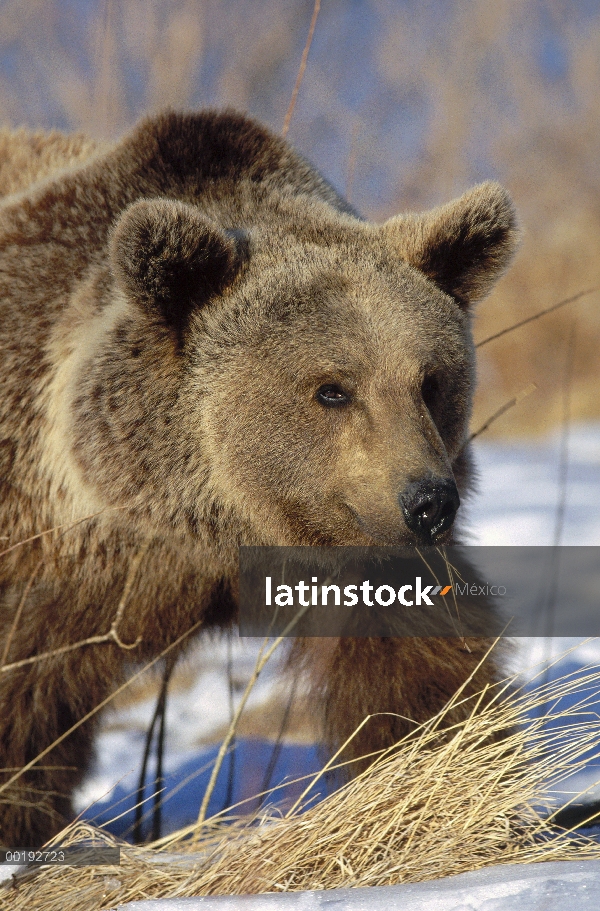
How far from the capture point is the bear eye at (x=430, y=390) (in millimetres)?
3084

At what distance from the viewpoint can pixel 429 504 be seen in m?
2.69

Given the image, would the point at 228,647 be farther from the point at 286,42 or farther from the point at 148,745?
the point at 286,42

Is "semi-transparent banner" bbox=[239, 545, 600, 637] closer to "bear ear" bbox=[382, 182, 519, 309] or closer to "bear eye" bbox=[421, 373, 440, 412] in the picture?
"bear eye" bbox=[421, 373, 440, 412]

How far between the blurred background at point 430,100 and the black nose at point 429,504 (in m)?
3.61

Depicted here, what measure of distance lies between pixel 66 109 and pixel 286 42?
7.47ft

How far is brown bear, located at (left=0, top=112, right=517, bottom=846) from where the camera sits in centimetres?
297

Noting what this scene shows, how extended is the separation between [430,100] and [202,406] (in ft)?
28.6

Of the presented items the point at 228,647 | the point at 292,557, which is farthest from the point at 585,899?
the point at 228,647

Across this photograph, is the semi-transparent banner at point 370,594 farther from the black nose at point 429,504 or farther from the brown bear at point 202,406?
the black nose at point 429,504

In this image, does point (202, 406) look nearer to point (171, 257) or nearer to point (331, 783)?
point (171, 257)

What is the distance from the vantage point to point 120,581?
3250 mm

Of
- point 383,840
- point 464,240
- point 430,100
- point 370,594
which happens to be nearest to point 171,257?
point 464,240

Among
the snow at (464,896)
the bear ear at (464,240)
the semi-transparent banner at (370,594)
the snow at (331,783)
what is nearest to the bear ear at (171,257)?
the bear ear at (464,240)

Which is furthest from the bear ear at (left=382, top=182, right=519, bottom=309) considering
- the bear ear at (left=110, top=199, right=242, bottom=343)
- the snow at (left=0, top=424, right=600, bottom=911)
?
the snow at (left=0, top=424, right=600, bottom=911)
